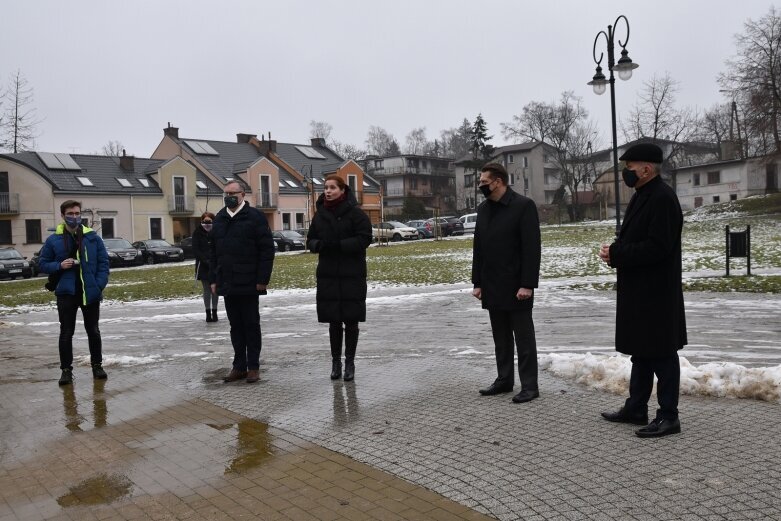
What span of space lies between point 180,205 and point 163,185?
6.53ft

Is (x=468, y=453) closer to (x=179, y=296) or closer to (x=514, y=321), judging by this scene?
(x=514, y=321)

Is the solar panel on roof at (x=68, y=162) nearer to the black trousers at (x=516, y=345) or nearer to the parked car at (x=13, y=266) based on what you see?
the parked car at (x=13, y=266)

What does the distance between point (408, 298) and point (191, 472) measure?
1141 cm

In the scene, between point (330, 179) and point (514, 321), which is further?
point (330, 179)

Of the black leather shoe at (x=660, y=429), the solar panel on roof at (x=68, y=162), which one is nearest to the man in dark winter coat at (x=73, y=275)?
the black leather shoe at (x=660, y=429)

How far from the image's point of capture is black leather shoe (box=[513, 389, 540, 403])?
5.86 m

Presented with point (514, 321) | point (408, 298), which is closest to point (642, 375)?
point (514, 321)

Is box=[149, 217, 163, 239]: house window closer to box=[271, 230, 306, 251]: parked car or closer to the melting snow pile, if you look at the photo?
box=[271, 230, 306, 251]: parked car

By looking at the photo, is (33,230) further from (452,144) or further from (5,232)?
(452,144)

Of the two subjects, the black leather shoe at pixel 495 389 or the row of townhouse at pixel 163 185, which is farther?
A: the row of townhouse at pixel 163 185

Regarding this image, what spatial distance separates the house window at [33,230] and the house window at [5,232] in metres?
1.06

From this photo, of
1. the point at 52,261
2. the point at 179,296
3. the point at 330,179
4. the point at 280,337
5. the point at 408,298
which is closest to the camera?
the point at 330,179

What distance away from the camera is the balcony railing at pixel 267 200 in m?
61.4

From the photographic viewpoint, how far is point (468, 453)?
4.64 metres
